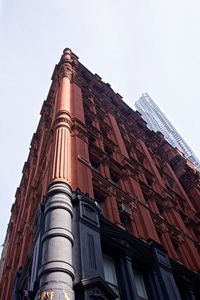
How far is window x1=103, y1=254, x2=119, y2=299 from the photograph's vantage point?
9.99 m

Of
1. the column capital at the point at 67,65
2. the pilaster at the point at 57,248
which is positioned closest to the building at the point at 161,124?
the column capital at the point at 67,65

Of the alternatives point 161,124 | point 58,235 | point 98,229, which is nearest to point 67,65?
point 98,229

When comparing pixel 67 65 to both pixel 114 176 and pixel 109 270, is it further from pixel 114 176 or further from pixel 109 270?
pixel 109 270

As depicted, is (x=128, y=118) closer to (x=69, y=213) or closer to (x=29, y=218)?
(x=29, y=218)

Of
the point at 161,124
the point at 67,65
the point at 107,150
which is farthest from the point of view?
the point at 161,124

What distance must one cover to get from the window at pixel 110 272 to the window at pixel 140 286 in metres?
1.23

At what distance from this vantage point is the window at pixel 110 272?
9.99 m

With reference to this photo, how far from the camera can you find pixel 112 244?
36.7ft

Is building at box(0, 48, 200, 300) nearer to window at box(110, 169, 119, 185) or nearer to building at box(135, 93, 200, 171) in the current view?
window at box(110, 169, 119, 185)

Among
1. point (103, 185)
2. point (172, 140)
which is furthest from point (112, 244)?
point (172, 140)

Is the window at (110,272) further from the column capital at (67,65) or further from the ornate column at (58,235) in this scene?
the column capital at (67,65)

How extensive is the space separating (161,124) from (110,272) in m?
95.4

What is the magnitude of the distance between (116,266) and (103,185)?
4.95 m

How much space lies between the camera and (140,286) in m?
11.4
